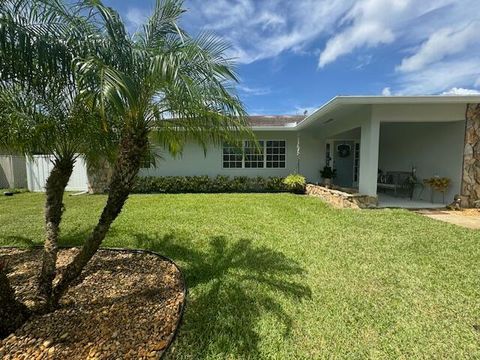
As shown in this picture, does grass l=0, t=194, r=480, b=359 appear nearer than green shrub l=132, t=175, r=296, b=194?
Yes

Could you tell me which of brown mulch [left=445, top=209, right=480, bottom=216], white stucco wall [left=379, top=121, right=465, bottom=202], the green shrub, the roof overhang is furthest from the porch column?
the green shrub

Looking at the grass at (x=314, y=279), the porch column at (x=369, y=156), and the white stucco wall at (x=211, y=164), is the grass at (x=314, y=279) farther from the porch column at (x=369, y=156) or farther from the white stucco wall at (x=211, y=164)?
the white stucco wall at (x=211, y=164)

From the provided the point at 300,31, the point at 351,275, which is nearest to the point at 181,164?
the point at 300,31

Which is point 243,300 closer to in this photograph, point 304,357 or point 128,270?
point 304,357

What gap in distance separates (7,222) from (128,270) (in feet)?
19.2

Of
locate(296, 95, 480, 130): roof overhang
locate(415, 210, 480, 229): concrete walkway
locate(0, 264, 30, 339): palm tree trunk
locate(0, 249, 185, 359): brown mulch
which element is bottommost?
locate(0, 249, 185, 359): brown mulch

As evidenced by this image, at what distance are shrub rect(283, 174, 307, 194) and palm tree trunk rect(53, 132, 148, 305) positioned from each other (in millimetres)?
10423

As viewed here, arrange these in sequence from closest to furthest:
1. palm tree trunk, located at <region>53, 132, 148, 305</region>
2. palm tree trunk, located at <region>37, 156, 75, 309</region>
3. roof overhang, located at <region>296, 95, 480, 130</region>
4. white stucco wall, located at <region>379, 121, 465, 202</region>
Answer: palm tree trunk, located at <region>53, 132, 148, 305</region>, palm tree trunk, located at <region>37, 156, 75, 309</region>, roof overhang, located at <region>296, 95, 480, 130</region>, white stucco wall, located at <region>379, 121, 465, 202</region>

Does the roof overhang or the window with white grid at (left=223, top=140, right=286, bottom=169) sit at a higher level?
the roof overhang

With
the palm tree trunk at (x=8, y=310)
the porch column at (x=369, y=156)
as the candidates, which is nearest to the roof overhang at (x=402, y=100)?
the porch column at (x=369, y=156)

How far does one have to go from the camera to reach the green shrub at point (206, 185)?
13.4m

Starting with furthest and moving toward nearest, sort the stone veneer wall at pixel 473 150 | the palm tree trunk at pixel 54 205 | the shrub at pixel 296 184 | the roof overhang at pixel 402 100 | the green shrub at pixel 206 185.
A: 1. the green shrub at pixel 206 185
2. the shrub at pixel 296 184
3. the stone veneer wall at pixel 473 150
4. the roof overhang at pixel 402 100
5. the palm tree trunk at pixel 54 205

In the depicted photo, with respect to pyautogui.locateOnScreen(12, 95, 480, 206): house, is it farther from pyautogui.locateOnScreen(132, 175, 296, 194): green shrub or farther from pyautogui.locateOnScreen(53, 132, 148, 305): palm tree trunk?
pyautogui.locateOnScreen(53, 132, 148, 305): palm tree trunk

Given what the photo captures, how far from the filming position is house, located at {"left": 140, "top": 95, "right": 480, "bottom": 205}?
345 inches
